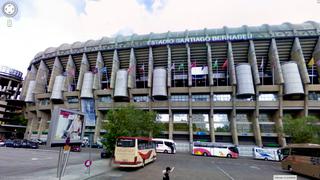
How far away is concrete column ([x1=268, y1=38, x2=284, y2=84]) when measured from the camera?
49056 mm

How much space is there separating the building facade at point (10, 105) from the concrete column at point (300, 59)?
321ft

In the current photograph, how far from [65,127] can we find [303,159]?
72.2 ft

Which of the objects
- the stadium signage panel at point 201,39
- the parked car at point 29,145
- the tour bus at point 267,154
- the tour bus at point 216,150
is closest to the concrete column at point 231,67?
the stadium signage panel at point 201,39

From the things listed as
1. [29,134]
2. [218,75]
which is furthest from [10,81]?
[218,75]

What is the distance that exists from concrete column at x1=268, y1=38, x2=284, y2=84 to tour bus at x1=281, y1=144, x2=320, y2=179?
31.7 metres

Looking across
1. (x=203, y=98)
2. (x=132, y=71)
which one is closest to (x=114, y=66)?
(x=132, y=71)

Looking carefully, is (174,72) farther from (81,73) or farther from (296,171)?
(296,171)

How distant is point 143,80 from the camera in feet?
211

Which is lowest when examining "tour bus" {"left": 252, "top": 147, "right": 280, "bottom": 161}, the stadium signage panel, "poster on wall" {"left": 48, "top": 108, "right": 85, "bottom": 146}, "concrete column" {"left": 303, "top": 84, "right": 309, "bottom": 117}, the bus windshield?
"tour bus" {"left": 252, "top": 147, "right": 280, "bottom": 161}

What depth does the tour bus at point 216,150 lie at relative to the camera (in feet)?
135

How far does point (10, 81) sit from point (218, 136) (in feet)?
305

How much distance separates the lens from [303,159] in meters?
19.3

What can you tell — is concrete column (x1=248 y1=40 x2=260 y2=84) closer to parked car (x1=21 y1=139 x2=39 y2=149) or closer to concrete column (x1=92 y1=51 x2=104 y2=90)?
concrete column (x1=92 y1=51 x2=104 y2=90)

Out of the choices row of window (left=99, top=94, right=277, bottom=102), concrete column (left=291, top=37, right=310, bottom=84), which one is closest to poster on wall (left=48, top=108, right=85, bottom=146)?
row of window (left=99, top=94, right=277, bottom=102)
